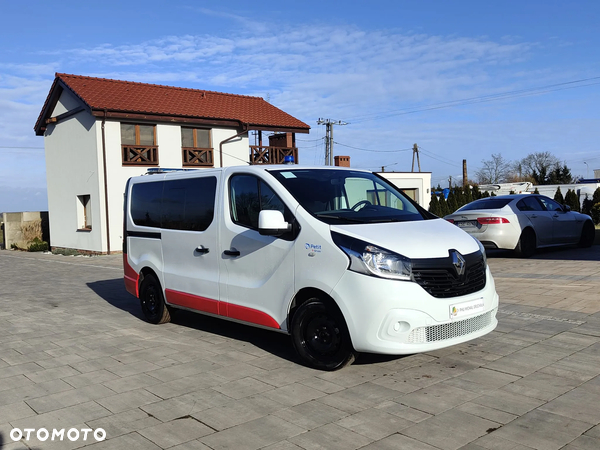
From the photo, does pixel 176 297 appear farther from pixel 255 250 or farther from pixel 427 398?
pixel 427 398

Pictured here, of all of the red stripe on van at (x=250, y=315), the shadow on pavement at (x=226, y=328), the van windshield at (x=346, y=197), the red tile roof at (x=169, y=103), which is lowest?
the shadow on pavement at (x=226, y=328)

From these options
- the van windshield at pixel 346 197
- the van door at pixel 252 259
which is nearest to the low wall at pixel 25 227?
the van door at pixel 252 259

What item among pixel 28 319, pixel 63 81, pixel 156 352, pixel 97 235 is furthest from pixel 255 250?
pixel 63 81

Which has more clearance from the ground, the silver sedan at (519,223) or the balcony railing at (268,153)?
the balcony railing at (268,153)

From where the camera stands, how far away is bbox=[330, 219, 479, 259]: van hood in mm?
4957

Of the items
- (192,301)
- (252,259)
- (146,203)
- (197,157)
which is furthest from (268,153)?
(252,259)

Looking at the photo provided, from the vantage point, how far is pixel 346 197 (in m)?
6.03

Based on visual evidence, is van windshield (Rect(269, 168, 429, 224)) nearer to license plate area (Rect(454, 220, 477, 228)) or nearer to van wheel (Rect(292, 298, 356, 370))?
van wheel (Rect(292, 298, 356, 370))

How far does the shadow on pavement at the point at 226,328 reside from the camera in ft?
20.4

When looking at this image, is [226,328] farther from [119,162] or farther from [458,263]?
[119,162]

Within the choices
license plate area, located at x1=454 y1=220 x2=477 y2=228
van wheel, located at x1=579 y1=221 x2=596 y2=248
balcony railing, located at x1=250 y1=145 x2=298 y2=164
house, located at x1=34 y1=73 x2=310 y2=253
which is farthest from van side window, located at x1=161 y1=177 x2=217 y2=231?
balcony railing, located at x1=250 y1=145 x2=298 y2=164

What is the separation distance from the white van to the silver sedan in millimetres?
6638

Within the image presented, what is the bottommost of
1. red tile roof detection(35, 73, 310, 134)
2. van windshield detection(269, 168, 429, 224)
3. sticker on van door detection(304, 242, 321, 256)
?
sticker on van door detection(304, 242, 321, 256)

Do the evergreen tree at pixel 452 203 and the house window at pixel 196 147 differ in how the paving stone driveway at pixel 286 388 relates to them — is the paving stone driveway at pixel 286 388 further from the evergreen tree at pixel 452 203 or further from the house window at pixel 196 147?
the evergreen tree at pixel 452 203
